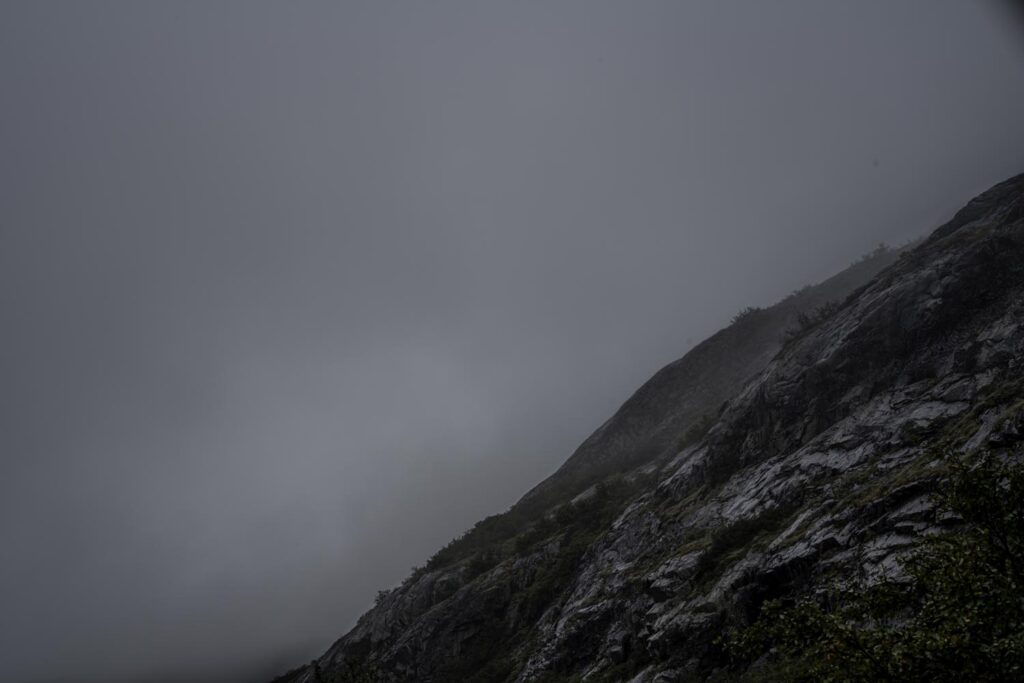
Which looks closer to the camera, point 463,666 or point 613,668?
point 613,668

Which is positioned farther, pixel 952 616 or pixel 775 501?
pixel 775 501

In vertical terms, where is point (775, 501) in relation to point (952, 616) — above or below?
below

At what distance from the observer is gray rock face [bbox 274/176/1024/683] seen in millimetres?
Result: 24188

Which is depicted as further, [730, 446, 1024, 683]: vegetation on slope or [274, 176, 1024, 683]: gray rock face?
[274, 176, 1024, 683]: gray rock face

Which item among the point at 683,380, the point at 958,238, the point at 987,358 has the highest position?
the point at 683,380

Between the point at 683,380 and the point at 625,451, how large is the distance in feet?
52.3

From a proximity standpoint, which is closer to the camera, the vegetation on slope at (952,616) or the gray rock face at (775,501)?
the vegetation on slope at (952,616)

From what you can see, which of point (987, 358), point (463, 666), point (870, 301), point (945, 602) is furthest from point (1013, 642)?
point (463, 666)

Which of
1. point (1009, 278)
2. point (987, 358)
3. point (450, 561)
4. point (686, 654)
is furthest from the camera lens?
point (450, 561)

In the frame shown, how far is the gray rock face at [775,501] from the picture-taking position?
24188mm

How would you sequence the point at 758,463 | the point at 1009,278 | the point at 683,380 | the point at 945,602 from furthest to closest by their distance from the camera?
the point at 683,380 → the point at 758,463 → the point at 1009,278 → the point at 945,602

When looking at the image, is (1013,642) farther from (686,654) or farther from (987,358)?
(987,358)

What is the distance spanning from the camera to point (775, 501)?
3114cm

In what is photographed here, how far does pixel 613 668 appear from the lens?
28641 mm
